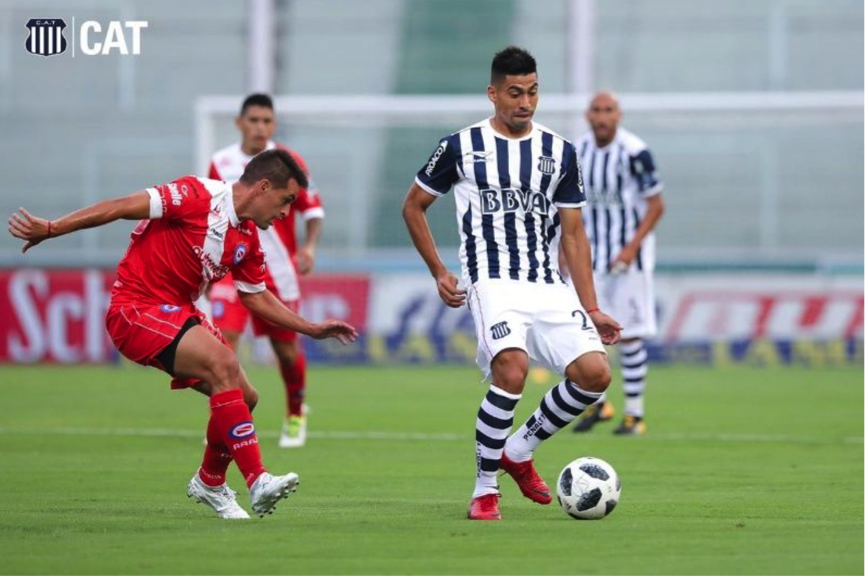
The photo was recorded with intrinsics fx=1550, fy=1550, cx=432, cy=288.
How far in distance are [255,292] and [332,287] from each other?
12855 millimetres

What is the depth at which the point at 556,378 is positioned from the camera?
18.8 m

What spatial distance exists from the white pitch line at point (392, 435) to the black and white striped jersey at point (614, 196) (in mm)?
1643

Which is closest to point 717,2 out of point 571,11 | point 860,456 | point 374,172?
point 571,11

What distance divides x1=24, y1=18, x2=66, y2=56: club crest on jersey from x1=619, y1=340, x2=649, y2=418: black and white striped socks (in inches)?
202

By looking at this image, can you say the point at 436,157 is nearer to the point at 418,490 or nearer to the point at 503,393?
the point at 503,393

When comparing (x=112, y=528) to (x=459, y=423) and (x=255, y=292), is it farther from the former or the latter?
(x=459, y=423)

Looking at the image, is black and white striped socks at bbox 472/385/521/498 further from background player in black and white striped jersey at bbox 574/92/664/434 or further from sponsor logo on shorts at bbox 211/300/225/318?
background player in black and white striped jersey at bbox 574/92/664/434

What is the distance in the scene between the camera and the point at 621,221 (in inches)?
516

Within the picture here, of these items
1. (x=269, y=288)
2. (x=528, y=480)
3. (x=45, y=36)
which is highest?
(x=45, y=36)

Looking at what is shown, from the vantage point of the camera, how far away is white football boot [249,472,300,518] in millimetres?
6836

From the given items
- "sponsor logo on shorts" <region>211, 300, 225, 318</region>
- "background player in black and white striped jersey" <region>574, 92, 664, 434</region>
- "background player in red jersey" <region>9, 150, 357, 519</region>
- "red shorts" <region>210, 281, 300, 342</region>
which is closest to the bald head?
"background player in black and white striped jersey" <region>574, 92, 664, 434</region>

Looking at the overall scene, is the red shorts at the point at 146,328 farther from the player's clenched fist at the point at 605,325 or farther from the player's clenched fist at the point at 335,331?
the player's clenched fist at the point at 605,325

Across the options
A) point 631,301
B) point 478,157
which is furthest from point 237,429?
point 631,301

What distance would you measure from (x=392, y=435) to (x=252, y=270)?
4.85 m
